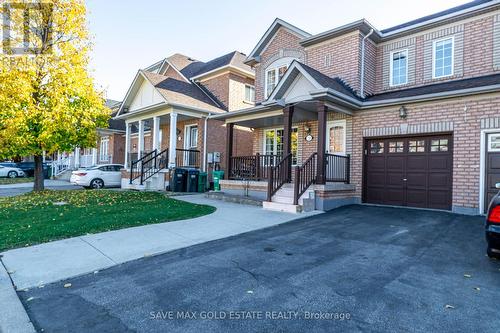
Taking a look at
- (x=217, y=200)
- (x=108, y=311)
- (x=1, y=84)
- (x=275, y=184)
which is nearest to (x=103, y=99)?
(x=1, y=84)

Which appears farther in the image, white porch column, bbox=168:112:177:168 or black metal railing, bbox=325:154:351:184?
white porch column, bbox=168:112:177:168

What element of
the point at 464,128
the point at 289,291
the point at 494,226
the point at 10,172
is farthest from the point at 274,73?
the point at 10,172

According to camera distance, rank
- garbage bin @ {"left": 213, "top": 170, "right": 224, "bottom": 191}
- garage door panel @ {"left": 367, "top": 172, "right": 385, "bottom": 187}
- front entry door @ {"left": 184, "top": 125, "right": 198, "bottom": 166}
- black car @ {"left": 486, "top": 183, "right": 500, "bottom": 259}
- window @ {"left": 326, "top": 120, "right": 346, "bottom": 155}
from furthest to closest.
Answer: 1. front entry door @ {"left": 184, "top": 125, "right": 198, "bottom": 166}
2. garbage bin @ {"left": 213, "top": 170, "right": 224, "bottom": 191}
3. window @ {"left": 326, "top": 120, "right": 346, "bottom": 155}
4. garage door panel @ {"left": 367, "top": 172, "right": 385, "bottom": 187}
5. black car @ {"left": 486, "top": 183, "right": 500, "bottom": 259}

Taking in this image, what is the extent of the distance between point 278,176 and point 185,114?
7.42m

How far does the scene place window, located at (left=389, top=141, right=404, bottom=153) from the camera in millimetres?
10055

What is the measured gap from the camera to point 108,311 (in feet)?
10.2

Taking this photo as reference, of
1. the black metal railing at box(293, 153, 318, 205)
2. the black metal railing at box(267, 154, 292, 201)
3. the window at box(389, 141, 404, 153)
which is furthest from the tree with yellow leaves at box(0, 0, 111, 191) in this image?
Result: the window at box(389, 141, 404, 153)

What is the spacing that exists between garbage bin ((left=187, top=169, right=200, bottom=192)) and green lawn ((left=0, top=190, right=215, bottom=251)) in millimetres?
3511

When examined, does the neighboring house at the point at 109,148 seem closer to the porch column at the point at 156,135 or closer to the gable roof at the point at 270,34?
the porch column at the point at 156,135

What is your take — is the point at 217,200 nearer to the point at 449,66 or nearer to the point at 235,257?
the point at 235,257

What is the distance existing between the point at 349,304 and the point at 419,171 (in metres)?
7.85

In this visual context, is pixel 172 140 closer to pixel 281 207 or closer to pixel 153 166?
pixel 153 166

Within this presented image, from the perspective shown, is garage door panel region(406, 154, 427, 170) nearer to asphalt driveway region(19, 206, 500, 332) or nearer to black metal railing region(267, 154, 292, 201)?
black metal railing region(267, 154, 292, 201)

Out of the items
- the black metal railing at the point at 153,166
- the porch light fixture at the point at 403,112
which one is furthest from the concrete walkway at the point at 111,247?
the black metal railing at the point at 153,166
